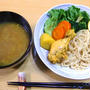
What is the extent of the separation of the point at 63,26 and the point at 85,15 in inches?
9.8

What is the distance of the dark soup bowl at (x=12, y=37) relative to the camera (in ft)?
3.90

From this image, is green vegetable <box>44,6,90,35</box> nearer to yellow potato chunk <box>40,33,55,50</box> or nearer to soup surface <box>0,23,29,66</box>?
yellow potato chunk <box>40,33,55,50</box>

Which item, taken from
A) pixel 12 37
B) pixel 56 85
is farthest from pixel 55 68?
pixel 12 37

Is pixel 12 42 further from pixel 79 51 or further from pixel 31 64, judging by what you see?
pixel 79 51

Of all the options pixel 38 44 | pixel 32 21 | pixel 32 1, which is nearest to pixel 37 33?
pixel 38 44

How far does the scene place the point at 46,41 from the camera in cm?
131

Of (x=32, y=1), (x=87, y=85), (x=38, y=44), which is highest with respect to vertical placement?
(x=32, y=1)

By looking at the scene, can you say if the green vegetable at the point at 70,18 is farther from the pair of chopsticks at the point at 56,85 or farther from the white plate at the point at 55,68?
the pair of chopsticks at the point at 56,85

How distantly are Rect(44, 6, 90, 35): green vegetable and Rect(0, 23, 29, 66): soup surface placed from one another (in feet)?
0.89

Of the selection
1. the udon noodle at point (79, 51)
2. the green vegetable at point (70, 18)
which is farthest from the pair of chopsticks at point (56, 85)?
the green vegetable at point (70, 18)

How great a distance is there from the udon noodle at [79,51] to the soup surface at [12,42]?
1.35 feet

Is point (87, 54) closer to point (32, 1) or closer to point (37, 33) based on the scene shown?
point (37, 33)

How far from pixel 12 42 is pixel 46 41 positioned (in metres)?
0.29

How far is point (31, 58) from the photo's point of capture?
136 centimetres
